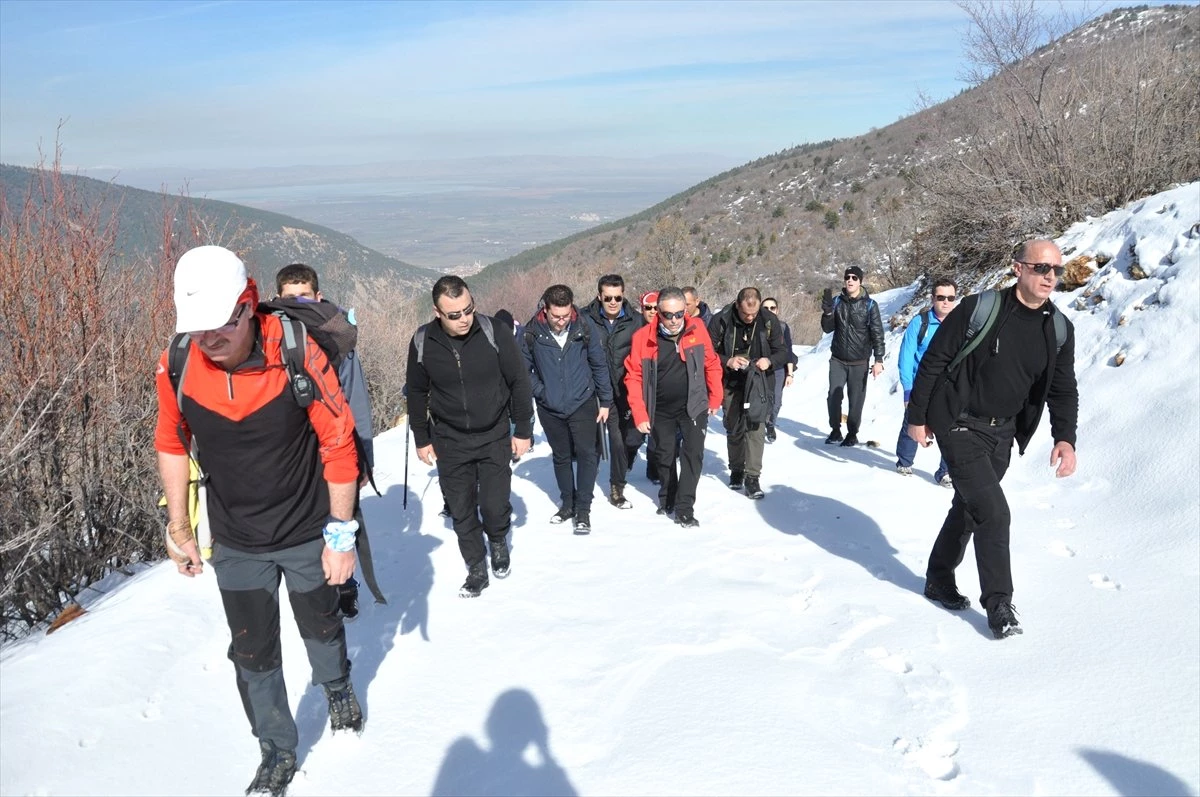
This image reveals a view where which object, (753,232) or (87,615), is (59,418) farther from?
(753,232)

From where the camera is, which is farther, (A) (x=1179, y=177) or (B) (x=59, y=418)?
(A) (x=1179, y=177)

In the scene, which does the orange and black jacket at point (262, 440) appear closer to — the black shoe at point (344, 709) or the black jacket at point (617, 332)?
the black shoe at point (344, 709)

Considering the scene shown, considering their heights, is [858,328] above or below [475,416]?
above

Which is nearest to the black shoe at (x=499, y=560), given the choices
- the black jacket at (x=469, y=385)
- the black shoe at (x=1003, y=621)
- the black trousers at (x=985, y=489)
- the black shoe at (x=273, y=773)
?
the black jacket at (x=469, y=385)

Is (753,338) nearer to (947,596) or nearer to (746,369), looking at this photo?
(746,369)

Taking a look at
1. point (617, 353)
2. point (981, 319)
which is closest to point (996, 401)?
point (981, 319)

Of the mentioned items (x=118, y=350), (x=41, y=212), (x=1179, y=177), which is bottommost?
(x=118, y=350)

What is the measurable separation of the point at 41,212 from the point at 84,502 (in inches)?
109

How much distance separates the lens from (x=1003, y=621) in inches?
153

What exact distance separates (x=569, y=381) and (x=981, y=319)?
2.87 metres

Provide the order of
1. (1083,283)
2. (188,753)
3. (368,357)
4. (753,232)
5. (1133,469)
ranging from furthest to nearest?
(753,232) < (368,357) < (1083,283) < (1133,469) < (188,753)

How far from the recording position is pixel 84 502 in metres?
6.67

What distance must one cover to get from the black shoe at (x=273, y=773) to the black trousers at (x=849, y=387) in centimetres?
672

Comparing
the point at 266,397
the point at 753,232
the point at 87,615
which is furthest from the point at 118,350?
the point at 753,232
